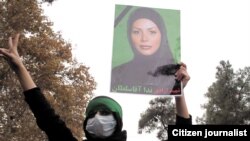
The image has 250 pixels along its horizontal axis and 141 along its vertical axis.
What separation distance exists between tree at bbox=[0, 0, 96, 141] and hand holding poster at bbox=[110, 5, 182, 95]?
57.4ft

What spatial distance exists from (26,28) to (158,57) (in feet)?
62.5

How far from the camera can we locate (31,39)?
77.7ft

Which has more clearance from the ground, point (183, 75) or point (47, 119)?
point (183, 75)

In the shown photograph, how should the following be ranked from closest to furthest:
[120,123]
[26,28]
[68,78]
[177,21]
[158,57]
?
1. [120,123]
2. [158,57]
3. [177,21]
4. [26,28]
5. [68,78]

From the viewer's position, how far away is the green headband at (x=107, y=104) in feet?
10.2

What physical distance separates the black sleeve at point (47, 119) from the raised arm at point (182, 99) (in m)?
0.79

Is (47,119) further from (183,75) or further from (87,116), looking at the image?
(183,75)

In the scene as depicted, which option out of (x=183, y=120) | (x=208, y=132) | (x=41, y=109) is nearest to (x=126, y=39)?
(x=208, y=132)

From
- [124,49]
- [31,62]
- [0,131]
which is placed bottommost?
[0,131]

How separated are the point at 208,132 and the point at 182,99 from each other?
0.61m

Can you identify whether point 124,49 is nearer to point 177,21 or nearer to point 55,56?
point 177,21

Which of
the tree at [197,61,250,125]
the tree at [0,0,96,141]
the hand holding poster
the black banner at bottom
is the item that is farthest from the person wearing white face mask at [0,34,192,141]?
the tree at [197,61,250,125]

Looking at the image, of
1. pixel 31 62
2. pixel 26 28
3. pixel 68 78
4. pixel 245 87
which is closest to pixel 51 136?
pixel 26 28

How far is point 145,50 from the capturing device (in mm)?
4621
